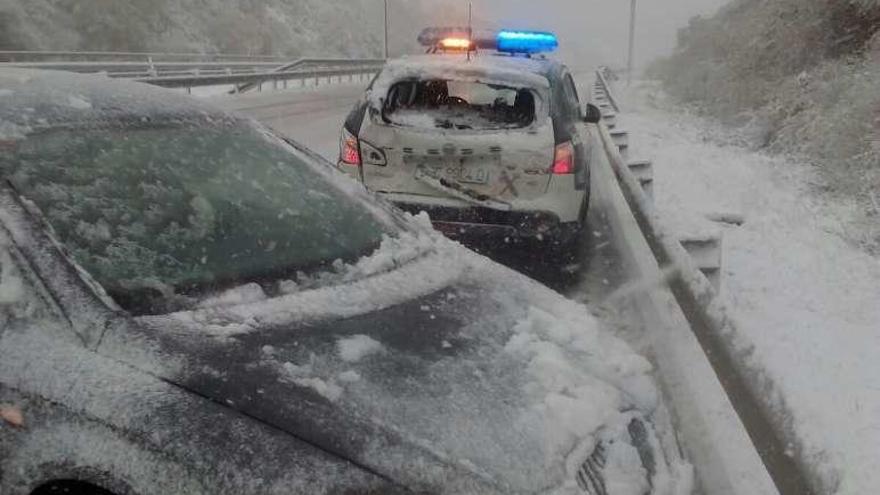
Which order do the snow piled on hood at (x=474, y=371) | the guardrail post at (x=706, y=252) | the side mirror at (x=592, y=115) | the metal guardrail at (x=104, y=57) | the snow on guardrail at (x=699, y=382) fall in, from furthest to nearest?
1. the metal guardrail at (x=104, y=57)
2. the side mirror at (x=592, y=115)
3. the guardrail post at (x=706, y=252)
4. the snow on guardrail at (x=699, y=382)
5. the snow piled on hood at (x=474, y=371)

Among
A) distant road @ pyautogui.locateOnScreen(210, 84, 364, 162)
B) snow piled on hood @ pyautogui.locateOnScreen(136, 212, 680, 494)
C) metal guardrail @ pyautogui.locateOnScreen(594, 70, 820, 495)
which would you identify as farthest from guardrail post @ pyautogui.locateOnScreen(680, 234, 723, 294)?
distant road @ pyautogui.locateOnScreen(210, 84, 364, 162)

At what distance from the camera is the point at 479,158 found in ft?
18.3

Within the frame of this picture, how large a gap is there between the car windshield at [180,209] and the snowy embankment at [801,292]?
1715mm

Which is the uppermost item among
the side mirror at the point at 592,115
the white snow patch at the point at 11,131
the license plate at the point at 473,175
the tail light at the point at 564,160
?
the white snow patch at the point at 11,131

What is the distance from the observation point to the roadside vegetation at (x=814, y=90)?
35.2 feet

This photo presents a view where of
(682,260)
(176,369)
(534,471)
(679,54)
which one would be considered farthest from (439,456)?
(679,54)

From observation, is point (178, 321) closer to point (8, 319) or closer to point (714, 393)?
point (8, 319)

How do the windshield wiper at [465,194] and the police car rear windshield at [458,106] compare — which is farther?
the police car rear windshield at [458,106]

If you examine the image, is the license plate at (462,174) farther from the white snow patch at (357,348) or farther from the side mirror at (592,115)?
the white snow patch at (357,348)

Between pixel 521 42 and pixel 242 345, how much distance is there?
5.92m

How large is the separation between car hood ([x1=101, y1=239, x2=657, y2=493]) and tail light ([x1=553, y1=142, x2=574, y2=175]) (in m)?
2.98

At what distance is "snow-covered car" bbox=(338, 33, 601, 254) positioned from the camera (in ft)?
18.4

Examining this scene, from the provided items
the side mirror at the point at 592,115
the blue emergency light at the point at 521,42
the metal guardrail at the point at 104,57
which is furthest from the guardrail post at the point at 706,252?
the metal guardrail at the point at 104,57

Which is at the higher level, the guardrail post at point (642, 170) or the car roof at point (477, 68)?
the car roof at point (477, 68)
